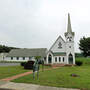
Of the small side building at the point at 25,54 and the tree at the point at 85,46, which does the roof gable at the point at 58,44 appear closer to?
the small side building at the point at 25,54

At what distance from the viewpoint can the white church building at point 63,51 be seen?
32.1 m

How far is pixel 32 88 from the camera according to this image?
7367 mm

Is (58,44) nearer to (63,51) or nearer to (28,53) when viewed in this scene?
(63,51)

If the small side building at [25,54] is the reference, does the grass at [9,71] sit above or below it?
below

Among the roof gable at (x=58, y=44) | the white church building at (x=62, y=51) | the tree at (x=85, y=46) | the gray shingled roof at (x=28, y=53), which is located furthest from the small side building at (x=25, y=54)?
the tree at (x=85, y=46)

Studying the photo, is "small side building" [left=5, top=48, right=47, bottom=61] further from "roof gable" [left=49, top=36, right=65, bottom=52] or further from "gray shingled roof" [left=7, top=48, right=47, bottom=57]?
"roof gable" [left=49, top=36, right=65, bottom=52]

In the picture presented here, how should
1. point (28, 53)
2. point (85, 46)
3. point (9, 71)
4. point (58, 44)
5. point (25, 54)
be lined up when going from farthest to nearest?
point (85, 46) → point (28, 53) → point (25, 54) → point (58, 44) → point (9, 71)

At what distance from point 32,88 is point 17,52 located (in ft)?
144

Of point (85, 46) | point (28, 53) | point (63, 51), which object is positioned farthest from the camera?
point (85, 46)

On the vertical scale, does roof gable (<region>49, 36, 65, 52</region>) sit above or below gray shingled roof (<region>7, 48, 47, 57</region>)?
above

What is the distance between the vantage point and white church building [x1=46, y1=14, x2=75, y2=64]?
32062 millimetres

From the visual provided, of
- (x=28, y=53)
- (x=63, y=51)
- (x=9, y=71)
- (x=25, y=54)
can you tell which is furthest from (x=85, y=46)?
(x=9, y=71)

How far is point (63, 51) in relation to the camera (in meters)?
33.5

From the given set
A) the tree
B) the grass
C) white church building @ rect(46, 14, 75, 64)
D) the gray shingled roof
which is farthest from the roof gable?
the tree
